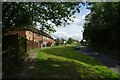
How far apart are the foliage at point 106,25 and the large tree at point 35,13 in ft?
71.0

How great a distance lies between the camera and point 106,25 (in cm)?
5600

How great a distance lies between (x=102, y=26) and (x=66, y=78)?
4635cm

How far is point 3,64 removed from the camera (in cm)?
1367

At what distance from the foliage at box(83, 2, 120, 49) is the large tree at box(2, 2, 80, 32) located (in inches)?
852

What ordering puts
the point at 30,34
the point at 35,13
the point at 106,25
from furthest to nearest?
the point at 30,34, the point at 106,25, the point at 35,13

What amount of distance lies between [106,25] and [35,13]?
37290 mm

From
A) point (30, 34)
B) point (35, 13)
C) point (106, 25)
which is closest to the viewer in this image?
point (35, 13)

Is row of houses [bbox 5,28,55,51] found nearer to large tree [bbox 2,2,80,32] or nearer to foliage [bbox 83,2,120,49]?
large tree [bbox 2,2,80,32]

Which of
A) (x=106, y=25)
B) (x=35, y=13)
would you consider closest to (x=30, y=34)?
(x=106, y=25)

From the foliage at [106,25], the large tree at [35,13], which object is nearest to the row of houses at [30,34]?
the large tree at [35,13]

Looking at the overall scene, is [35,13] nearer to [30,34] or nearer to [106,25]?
[106,25]

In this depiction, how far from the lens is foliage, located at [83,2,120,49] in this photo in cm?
4647

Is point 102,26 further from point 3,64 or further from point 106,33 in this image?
point 3,64

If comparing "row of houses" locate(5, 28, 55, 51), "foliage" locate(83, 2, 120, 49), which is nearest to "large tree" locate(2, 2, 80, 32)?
"row of houses" locate(5, 28, 55, 51)
